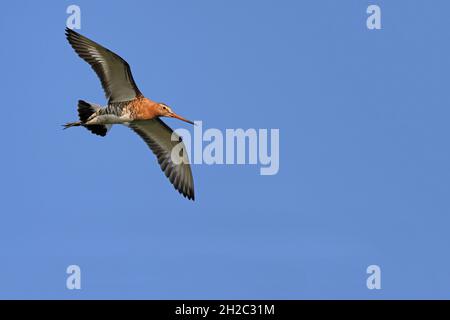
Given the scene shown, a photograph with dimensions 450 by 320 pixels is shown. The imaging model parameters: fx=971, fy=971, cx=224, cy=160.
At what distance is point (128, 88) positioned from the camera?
1809 cm

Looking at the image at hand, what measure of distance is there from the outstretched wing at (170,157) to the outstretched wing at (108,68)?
4.25 ft

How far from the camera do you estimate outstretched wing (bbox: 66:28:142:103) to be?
58.3 feet

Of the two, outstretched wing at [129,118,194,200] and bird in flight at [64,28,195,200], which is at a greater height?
bird in flight at [64,28,195,200]

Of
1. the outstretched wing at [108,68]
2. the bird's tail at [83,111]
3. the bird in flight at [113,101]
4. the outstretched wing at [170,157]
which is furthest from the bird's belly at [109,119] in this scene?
the outstretched wing at [170,157]

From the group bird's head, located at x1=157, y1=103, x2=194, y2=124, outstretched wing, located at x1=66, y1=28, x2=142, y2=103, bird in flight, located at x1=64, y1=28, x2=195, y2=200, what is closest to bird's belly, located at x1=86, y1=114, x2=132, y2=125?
bird in flight, located at x1=64, y1=28, x2=195, y2=200

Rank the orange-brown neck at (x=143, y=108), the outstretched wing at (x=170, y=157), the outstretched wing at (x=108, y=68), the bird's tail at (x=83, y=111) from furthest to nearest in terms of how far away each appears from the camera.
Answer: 1. the outstretched wing at (x=170, y=157)
2. the orange-brown neck at (x=143, y=108)
3. the bird's tail at (x=83, y=111)
4. the outstretched wing at (x=108, y=68)

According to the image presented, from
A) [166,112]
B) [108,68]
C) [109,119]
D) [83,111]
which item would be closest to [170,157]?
[166,112]

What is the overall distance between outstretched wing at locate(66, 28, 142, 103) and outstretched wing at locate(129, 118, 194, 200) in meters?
1.30

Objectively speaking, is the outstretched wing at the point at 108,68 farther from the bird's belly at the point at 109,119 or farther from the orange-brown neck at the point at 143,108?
the bird's belly at the point at 109,119

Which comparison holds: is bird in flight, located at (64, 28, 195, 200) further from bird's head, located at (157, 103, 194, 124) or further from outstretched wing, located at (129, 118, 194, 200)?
outstretched wing, located at (129, 118, 194, 200)

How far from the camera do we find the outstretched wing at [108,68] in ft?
58.3

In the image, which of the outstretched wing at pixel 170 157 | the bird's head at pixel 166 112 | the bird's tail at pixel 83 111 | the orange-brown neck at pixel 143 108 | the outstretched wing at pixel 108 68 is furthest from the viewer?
the outstretched wing at pixel 170 157
